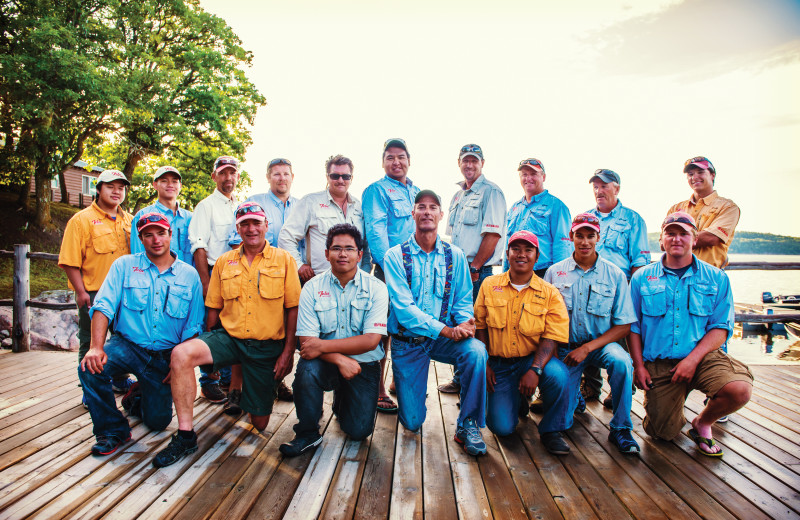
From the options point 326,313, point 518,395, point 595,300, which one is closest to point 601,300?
point 595,300

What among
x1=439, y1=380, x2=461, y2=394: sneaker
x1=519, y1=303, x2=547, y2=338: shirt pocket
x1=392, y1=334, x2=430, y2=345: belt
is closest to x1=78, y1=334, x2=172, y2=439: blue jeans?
x1=392, y1=334, x2=430, y2=345: belt

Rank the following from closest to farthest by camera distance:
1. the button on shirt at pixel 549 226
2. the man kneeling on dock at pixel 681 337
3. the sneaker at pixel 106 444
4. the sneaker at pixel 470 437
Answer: the sneaker at pixel 106 444, the sneaker at pixel 470 437, the man kneeling on dock at pixel 681 337, the button on shirt at pixel 549 226

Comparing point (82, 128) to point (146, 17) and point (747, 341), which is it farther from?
point (747, 341)

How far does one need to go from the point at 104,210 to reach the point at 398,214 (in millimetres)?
2686

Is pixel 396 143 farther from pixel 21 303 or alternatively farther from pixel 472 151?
pixel 21 303

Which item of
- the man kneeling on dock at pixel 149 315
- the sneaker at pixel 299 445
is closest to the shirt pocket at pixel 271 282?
the man kneeling on dock at pixel 149 315

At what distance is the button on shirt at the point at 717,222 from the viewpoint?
13.4ft

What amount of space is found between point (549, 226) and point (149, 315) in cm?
359

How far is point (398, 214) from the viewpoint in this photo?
13.6 ft

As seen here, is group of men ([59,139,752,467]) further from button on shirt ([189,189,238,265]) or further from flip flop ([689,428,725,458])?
button on shirt ([189,189,238,265])

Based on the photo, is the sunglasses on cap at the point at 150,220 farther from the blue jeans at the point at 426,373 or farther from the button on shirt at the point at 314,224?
the blue jeans at the point at 426,373

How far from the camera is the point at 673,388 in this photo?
332cm

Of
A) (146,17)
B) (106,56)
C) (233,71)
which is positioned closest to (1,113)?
(106,56)

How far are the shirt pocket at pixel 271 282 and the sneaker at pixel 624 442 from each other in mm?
2715
